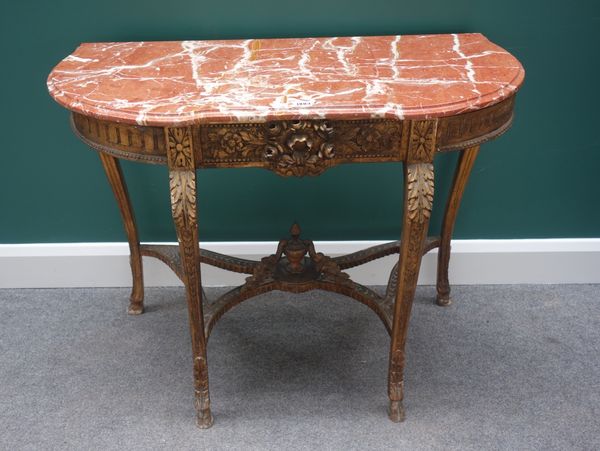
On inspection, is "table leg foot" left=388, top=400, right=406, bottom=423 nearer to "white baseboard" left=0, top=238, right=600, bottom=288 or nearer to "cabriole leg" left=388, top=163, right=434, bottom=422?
"cabriole leg" left=388, top=163, right=434, bottom=422

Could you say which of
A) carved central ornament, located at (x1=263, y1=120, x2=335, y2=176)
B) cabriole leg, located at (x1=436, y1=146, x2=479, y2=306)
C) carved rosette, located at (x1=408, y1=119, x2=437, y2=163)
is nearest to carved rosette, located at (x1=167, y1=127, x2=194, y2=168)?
carved central ornament, located at (x1=263, y1=120, x2=335, y2=176)

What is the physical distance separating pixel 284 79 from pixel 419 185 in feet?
1.45

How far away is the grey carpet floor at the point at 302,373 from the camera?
81.1 inches

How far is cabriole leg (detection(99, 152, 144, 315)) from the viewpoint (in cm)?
228

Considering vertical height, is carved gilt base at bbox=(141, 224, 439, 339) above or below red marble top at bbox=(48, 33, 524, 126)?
below

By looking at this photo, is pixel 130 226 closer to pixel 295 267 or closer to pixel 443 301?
pixel 295 267

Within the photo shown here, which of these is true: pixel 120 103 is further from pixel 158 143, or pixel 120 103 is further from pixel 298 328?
pixel 298 328

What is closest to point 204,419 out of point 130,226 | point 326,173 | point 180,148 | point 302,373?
point 302,373

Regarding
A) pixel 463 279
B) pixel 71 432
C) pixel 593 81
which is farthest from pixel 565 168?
pixel 71 432

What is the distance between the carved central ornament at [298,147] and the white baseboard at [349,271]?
916 mm

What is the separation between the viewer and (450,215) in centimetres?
242

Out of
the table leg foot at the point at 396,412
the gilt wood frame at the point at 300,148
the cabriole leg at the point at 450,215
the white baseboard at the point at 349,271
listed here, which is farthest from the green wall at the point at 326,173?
the table leg foot at the point at 396,412

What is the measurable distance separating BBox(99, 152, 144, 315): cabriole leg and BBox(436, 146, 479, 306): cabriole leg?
3.53 feet

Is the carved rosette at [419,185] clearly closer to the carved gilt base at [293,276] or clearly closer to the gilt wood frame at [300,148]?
the gilt wood frame at [300,148]
